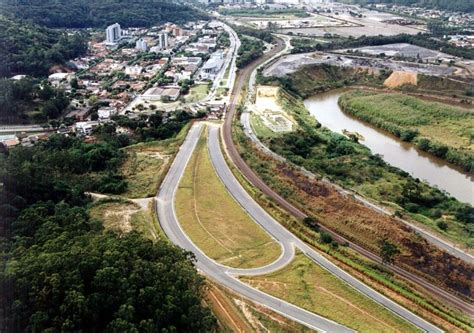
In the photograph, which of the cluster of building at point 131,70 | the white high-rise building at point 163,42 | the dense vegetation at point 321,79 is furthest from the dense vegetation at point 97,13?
the dense vegetation at point 321,79

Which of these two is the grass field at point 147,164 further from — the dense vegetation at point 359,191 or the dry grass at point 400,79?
the dry grass at point 400,79

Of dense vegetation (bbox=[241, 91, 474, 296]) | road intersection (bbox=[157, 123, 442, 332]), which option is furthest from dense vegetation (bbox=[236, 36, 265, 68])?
road intersection (bbox=[157, 123, 442, 332])

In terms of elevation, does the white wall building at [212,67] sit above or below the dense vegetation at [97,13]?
below

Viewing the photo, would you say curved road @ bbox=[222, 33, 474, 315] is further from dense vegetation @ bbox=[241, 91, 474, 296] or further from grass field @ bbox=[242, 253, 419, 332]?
grass field @ bbox=[242, 253, 419, 332]

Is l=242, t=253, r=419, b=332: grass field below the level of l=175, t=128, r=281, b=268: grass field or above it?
above

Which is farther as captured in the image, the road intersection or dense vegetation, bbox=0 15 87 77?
dense vegetation, bbox=0 15 87 77

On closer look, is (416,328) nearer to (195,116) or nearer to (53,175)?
(53,175)
